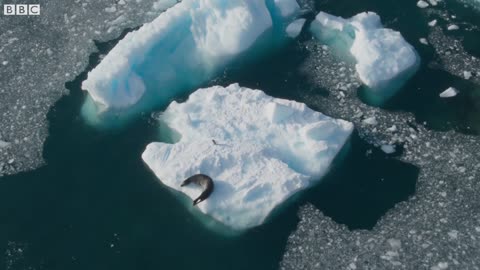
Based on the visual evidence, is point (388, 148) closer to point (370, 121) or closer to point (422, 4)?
point (370, 121)

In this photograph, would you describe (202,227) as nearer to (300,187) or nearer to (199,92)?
(300,187)

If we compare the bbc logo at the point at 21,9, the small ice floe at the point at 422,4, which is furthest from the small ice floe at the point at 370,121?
the bbc logo at the point at 21,9

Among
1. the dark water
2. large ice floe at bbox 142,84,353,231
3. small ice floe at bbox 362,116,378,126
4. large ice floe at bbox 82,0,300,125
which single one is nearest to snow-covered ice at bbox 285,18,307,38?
large ice floe at bbox 82,0,300,125

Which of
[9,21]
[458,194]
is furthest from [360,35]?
[9,21]

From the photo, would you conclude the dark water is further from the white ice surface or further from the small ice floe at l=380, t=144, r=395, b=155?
the white ice surface

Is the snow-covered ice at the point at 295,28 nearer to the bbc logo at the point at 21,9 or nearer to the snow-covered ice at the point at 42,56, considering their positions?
the snow-covered ice at the point at 42,56

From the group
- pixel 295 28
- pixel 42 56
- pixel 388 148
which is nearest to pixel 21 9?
pixel 42 56
